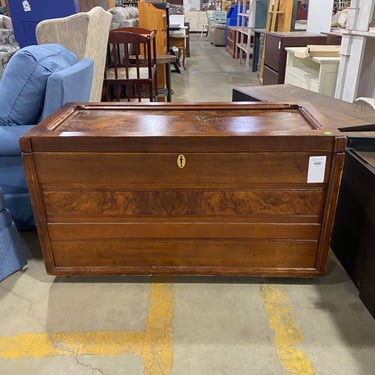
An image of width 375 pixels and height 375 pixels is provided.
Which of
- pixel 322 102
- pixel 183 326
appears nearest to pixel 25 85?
pixel 183 326

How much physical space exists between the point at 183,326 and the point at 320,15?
15.2 ft

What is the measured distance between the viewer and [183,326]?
1.35m

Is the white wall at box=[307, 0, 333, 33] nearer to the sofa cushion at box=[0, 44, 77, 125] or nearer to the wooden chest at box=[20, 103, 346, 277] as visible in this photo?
the wooden chest at box=[20, 103, 346, 277]

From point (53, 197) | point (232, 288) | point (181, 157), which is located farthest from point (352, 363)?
point (53, 197)

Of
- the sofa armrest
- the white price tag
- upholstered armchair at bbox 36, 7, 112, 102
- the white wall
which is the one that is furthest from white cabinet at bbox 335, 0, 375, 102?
the white wall

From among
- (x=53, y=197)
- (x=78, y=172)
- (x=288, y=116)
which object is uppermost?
(x=288, y=116)

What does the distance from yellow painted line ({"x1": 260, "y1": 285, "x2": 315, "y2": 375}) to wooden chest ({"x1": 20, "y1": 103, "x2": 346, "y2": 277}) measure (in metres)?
0.10

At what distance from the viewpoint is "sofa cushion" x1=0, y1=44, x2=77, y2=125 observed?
5.26 feet

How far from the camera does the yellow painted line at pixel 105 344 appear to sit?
4.04 feet

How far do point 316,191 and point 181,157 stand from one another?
0.52 metres

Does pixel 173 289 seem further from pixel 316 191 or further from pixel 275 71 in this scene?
pixel 275 71

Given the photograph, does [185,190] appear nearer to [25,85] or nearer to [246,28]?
[25,85]

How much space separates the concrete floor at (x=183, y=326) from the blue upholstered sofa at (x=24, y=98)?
0.43 m

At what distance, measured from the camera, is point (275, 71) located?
4.20 meters
